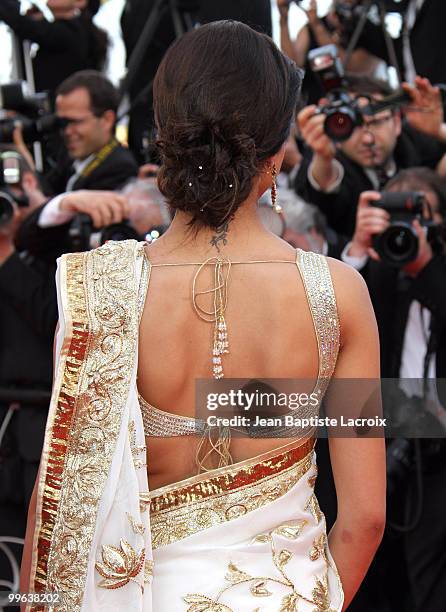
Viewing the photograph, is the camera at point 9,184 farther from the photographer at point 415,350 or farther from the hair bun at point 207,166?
the hair bun at point 207,166

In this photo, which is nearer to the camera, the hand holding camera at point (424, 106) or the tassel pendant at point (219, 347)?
the tassel pendant at point (219, 347)

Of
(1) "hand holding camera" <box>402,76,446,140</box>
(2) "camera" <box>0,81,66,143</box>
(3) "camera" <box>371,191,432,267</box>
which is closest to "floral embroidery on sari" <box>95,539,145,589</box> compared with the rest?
(3) "camera" <box>371,191,432,267</box>

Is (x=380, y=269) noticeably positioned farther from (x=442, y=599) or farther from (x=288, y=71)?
(x=288, y=71)

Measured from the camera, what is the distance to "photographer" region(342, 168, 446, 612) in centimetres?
343

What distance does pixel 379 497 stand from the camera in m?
1.88

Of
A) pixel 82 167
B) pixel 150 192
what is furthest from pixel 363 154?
pixel 82 167

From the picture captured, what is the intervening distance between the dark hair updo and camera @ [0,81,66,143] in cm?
292

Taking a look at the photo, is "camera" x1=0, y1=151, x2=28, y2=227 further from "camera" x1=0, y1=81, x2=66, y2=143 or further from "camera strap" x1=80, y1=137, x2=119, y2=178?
"camera" x1=0, y1=81, x2=66, y2=143

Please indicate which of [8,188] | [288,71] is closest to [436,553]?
[8,188]

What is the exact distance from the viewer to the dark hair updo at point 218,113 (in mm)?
1693

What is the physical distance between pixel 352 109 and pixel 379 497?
2.17 m

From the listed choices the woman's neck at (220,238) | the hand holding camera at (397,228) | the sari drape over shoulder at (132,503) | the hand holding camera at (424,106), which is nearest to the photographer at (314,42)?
the hand holding camera at (424,106)

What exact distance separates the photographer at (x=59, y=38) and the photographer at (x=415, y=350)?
8.10ft

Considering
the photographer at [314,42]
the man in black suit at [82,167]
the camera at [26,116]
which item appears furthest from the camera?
the photographer at [314,42]
